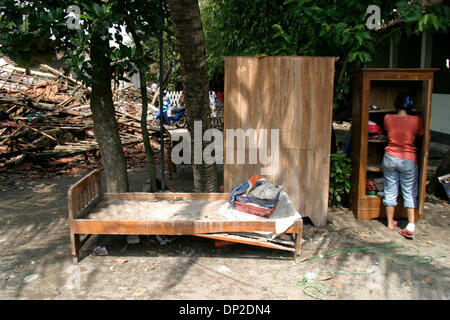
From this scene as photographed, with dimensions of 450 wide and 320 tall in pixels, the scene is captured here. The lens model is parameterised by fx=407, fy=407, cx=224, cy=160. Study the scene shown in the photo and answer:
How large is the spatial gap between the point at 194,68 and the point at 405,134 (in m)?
2.93

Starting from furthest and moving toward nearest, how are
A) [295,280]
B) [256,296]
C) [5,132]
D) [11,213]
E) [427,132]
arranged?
[5,132], [11,213], [427,132], [295,280], [256,296]

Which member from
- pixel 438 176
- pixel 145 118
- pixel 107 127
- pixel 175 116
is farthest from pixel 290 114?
Result: pixel 175 116

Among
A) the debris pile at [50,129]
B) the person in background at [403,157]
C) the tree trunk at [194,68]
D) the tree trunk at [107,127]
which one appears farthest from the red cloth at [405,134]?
the debris pile at [50,129]

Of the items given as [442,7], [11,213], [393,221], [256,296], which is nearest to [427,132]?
[393,221]

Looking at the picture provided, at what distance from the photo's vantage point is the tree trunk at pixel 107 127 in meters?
5.82

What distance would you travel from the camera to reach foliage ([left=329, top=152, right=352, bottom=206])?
6.04m

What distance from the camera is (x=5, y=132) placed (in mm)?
10461

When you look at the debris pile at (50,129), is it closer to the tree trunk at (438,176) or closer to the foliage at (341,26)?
the foliage at (341,26)

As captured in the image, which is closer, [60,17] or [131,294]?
[131,294]

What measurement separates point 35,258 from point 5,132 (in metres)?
6.85

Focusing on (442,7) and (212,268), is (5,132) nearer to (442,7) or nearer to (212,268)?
(212,268)

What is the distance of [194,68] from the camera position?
208 inches

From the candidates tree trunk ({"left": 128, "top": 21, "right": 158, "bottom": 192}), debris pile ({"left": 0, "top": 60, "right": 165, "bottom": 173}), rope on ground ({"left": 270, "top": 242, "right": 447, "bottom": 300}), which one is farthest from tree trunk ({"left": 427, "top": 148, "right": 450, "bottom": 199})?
debris pile ({"left": 0, "top": 60, "right": 165, "bottom": 173})

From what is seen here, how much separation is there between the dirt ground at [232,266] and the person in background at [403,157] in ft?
1.49
